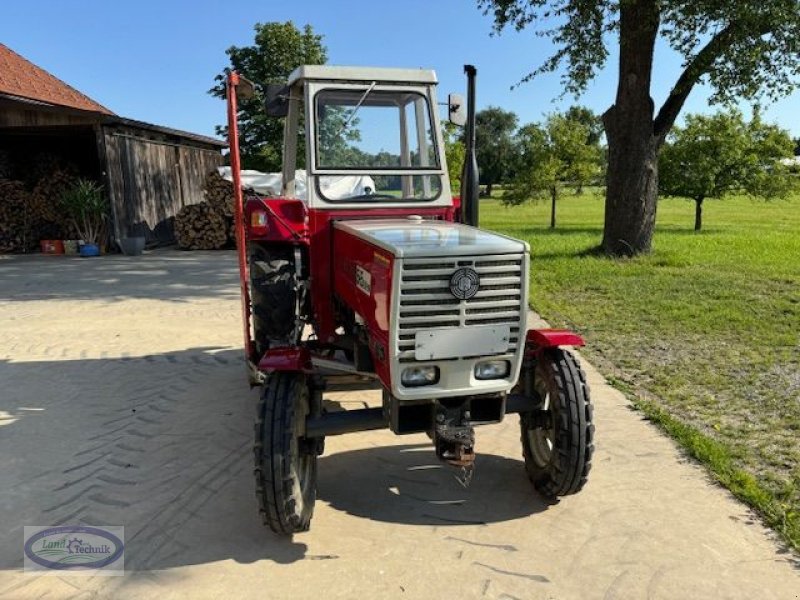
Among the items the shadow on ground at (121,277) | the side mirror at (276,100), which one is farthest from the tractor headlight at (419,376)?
the shadow on ground at (121,277)

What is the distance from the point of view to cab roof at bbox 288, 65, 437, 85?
430 centimetres

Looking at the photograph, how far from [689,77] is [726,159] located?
6.88 meters

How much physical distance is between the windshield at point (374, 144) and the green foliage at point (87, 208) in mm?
12119

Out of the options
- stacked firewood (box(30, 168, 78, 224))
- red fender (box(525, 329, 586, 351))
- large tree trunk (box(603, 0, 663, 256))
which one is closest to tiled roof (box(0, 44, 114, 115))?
stacked firewood (box(30, 168, 78, 224))

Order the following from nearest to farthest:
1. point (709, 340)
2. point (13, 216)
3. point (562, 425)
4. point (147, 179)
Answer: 1. point (562, 425)
2. point (709, 340)
3. point (13, 216)
4. point (147, 179)

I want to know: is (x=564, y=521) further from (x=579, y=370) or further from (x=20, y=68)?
(x=20, y=68)

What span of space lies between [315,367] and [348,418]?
51cm

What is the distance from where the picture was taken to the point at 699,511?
365 centimetres

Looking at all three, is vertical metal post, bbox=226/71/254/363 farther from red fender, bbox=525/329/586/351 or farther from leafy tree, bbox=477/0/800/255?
leafy tree, bbox=477/0/800/255

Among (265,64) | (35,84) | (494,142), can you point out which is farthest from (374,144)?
(494,142)

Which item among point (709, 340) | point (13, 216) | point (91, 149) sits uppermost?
point (91, 149)

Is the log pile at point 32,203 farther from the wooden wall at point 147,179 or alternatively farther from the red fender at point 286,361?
the red fender at point 286,361

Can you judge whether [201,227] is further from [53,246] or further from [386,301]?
[386,301]

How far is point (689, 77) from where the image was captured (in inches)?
450
